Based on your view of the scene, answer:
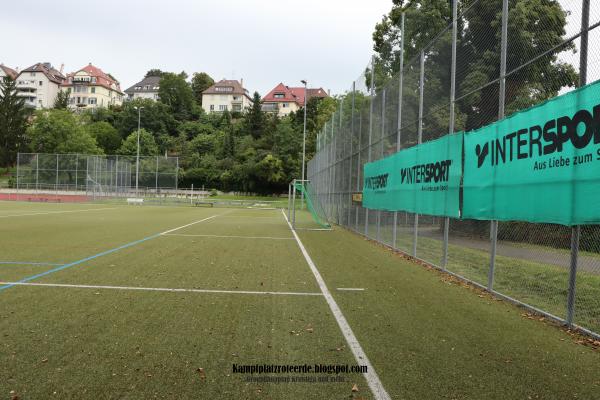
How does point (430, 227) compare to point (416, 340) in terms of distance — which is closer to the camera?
point (416, 340)

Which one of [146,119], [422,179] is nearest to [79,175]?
[422,179]

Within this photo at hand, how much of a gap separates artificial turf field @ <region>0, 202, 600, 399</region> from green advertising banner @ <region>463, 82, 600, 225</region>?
4.22ft

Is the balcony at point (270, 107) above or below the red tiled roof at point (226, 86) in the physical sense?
below

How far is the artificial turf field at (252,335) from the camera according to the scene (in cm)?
330

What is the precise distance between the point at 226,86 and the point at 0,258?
109 meters

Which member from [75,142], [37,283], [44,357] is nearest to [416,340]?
[44,357]

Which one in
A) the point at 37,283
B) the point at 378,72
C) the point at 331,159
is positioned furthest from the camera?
the point at 331,159

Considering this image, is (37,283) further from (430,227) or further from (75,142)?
(75,142)

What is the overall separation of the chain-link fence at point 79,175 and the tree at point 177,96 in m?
53.9

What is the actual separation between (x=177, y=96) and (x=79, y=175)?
60088mm

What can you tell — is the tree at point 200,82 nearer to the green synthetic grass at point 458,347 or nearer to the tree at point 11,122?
the tree at point 11,122

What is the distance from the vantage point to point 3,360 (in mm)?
3598

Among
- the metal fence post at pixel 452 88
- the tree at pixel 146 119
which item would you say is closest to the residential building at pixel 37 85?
the tree at pixel 146 119

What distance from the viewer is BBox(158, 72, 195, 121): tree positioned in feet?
333
